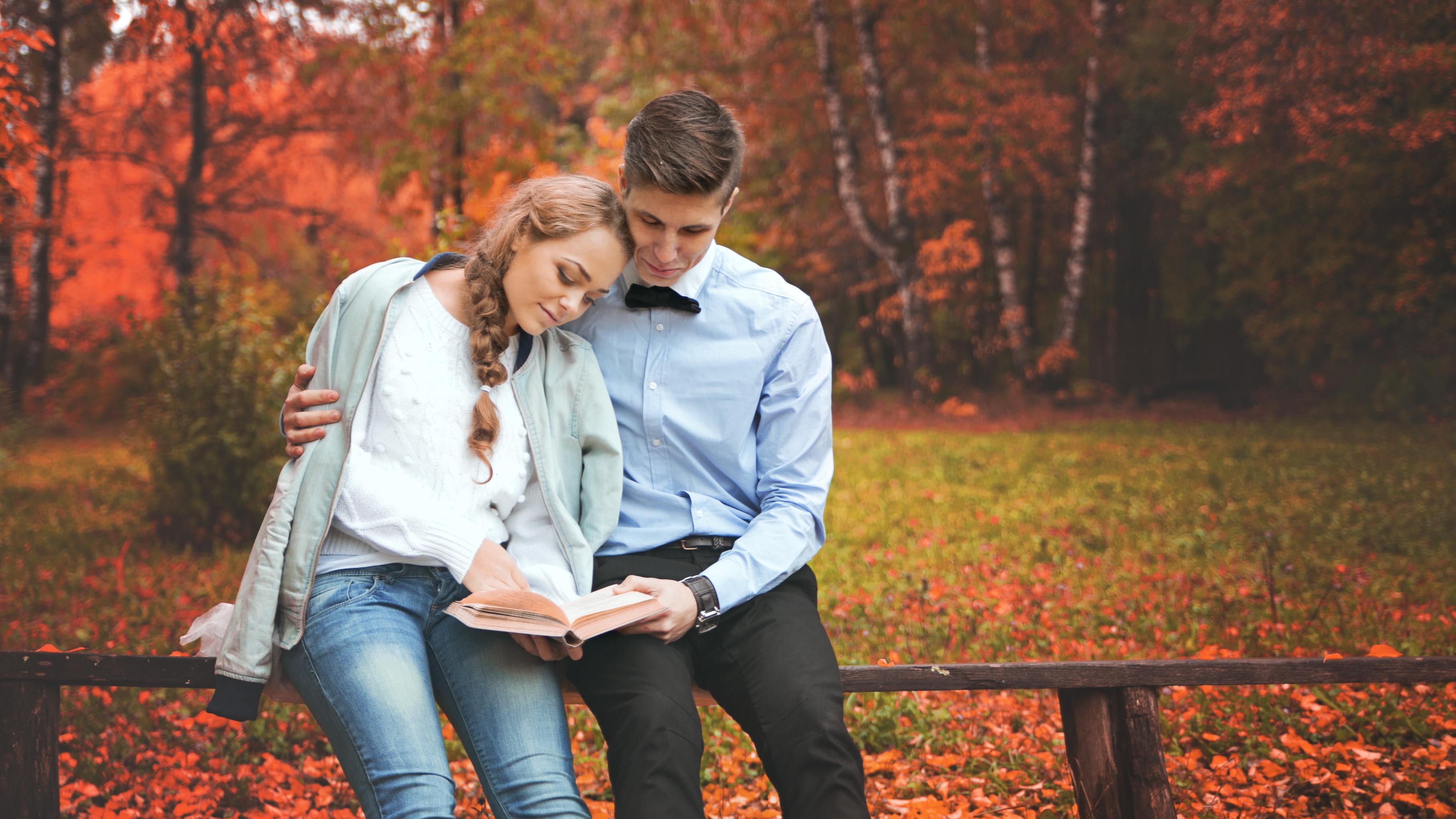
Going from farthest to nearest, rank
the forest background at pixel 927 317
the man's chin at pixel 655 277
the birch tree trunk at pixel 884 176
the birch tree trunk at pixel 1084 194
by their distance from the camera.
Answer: the birch tree trunk at pixel 884 176, the birch tree trunk at pixel 1084 194, the forest background at pixel 927 317, the man's chin at pixel 655 277

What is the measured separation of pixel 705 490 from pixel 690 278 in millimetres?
553

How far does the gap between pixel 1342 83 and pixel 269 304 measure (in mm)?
13408

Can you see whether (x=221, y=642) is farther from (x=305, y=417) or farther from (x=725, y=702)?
(x=725, y=702)

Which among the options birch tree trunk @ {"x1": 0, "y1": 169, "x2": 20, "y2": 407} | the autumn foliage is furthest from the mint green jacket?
birch tree trunk @ {"x1": 0, "y1": 169, "x2": 20, "y2": 407}

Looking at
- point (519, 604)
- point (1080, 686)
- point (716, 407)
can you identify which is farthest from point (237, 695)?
point (1080, 686)

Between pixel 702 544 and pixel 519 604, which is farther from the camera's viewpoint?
pixel 702 544

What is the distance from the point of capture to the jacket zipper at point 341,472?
1.89 m

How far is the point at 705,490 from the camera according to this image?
92.0 inches

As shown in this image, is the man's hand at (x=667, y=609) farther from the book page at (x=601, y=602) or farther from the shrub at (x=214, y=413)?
the shrub at (x=214, y=413)

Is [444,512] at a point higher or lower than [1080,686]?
higher

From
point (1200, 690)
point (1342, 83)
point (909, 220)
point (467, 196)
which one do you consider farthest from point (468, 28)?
point (909, 220)

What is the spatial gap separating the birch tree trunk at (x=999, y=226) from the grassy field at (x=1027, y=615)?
4668 mm

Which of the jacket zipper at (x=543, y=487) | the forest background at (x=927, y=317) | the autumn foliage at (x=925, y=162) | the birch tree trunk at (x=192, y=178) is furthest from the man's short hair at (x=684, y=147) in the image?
→ the birch tree trunk at (x=192, y=178)

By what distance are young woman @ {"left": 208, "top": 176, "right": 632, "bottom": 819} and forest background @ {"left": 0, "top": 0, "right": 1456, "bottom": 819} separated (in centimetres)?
135
